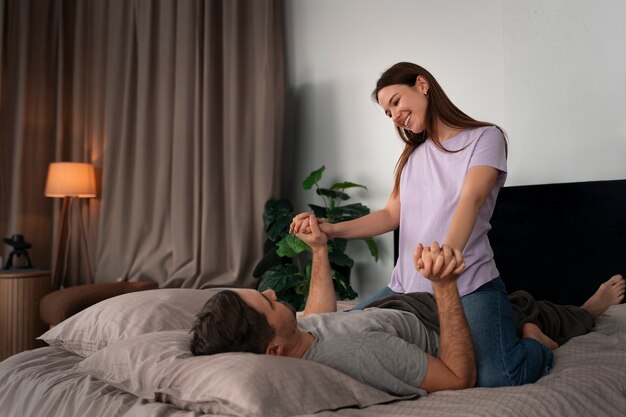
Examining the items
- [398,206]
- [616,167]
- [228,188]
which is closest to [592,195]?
[616,167]

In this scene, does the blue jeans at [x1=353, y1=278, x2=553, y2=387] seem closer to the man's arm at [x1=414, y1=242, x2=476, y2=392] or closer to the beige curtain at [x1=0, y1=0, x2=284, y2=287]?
the man's arm at [x1=414, y1=242, x2=476, y2=392]

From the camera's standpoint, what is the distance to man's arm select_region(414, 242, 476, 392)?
1.39m

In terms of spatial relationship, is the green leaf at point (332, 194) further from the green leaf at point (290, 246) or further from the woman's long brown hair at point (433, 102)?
the woman's long brown hair at point (433, 102)

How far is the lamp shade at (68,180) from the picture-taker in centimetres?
411

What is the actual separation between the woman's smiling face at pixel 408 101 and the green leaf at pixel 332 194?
1694 mm

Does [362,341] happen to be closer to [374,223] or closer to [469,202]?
[469,202]

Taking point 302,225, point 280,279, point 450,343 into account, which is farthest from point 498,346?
point 280,279

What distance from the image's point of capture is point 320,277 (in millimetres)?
1970

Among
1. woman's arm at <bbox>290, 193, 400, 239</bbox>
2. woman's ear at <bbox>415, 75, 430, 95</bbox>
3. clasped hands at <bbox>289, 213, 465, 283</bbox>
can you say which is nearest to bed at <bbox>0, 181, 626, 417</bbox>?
clasped hands at <bbox>289, 213, 465, 283</bbox>

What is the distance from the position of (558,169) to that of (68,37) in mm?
3333

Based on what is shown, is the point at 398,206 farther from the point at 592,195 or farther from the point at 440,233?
the point at 592,195

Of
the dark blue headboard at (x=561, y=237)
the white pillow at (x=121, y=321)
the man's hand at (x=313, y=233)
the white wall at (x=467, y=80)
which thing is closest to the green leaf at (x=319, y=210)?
the white wall at (x=467, y=80)

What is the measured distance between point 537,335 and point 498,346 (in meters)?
0.41

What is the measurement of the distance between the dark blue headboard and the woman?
958mm
